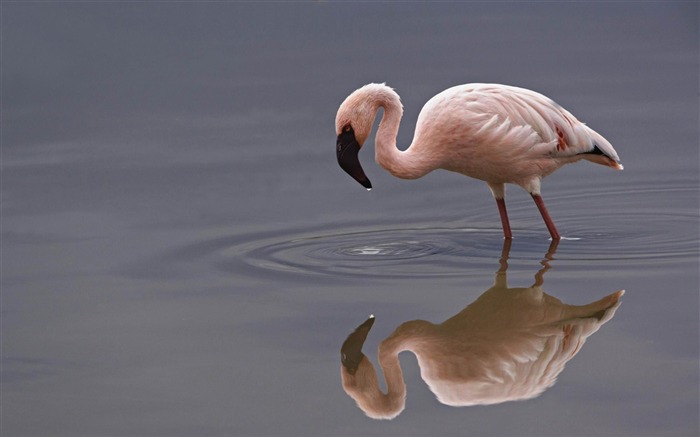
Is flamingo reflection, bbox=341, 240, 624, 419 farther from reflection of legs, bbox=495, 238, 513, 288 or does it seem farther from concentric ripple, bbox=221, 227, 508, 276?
concentric ripple, bbox=221, 227, 508, 276

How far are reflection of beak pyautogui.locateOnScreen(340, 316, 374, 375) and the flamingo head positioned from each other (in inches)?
42.8

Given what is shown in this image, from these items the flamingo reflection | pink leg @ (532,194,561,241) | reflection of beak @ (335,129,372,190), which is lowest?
the flamingo reflection

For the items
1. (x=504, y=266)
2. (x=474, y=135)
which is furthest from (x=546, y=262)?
→ (x=474, y=135)

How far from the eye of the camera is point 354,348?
558 cm

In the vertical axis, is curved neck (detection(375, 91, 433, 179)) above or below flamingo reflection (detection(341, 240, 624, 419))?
above

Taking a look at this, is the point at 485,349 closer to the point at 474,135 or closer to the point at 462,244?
the point at 474,135

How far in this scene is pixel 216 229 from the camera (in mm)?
7773

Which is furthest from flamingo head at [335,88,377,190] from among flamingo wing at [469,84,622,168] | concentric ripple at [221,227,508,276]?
flamingo wing at [469,84,622,168]

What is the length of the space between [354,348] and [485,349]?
57 cm

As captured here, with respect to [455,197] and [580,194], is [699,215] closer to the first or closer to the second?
[580,194]

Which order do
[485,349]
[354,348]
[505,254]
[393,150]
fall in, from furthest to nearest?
[505,254] < [393,150] < [354,348] < [485,349]

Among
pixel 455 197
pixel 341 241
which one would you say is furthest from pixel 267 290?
pixel 455 197

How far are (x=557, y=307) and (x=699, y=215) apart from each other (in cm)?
221

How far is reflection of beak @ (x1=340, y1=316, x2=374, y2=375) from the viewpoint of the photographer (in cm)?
541
